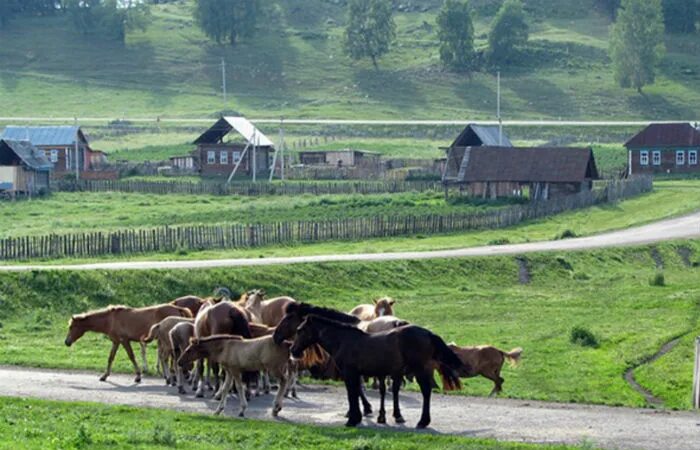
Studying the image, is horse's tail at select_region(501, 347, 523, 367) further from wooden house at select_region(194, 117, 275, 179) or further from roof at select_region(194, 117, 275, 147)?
wooden house at select_region(194, 117, 275, 179)

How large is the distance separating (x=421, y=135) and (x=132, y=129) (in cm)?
2757

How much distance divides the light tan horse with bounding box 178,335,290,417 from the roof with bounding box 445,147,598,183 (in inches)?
2706

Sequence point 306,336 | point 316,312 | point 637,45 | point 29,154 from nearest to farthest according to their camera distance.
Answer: point 306,336, point 316,312, point 29,154, point 637,45

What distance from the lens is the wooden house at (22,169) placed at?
335 feet

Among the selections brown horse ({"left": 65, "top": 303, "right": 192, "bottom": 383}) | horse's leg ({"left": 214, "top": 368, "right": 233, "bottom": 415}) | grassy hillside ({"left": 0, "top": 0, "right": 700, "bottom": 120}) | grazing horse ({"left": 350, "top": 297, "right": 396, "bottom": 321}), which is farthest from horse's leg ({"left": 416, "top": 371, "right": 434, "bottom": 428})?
grassy hillside ({"left": 0, "top": 0, "right": 700, "bottom": 120})

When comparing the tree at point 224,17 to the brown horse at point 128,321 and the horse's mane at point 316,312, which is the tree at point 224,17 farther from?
the horse's mane at point 316,312

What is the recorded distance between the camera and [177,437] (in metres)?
25.8

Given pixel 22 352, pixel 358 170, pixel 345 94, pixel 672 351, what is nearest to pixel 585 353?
pixel 672 351

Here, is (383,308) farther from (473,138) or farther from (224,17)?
(224,17)

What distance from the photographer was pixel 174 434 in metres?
25.8

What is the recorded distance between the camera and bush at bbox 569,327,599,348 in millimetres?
41375

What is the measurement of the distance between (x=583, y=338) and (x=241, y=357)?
591 inches

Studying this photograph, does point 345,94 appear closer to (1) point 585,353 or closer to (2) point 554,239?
(2) point 554,239

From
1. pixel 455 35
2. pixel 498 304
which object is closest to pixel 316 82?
pixel 455 35
